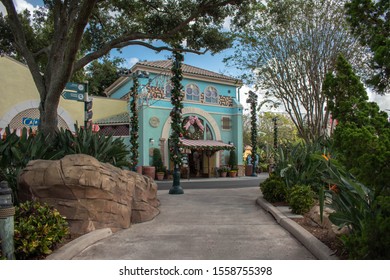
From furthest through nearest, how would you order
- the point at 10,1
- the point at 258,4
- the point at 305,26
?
the point at 305,26, the point at 258,4, the point at 10,1

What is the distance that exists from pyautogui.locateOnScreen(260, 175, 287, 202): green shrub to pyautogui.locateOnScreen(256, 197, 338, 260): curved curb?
3.20 ft

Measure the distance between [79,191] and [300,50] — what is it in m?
8.92

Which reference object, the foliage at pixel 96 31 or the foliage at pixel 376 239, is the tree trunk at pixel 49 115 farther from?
the foliage at pixel 376 239

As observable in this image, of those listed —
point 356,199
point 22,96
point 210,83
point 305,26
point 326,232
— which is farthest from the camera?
point 210,83

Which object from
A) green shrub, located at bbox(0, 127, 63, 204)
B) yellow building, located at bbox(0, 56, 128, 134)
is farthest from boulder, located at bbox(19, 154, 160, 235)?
yellow building, located at bbox(0, 56, 128, 134)

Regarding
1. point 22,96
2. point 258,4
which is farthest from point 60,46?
point 22,96

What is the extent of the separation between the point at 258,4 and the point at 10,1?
629cm

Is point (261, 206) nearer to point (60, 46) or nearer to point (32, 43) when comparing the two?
point (60, 46)

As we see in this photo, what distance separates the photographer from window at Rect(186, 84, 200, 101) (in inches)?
898

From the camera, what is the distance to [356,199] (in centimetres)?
378

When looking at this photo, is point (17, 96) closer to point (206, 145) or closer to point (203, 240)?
point (206, 145)

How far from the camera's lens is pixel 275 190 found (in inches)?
305

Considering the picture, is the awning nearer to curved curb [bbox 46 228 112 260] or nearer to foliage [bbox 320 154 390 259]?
curved curb [bbox 46 228 112 260]

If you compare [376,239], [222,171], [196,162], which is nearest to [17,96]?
[196,162]
